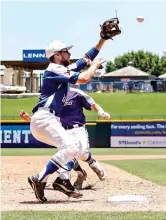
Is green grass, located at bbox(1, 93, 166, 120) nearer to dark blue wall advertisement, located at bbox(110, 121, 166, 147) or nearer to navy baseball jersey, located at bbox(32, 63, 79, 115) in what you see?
dark blue wall advertisement, located at bbox(110, 121, 166, 147)

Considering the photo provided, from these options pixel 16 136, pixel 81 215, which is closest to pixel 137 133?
pixel 16 136

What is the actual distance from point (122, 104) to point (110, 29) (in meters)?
43.4

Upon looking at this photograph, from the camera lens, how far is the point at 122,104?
51719 mm

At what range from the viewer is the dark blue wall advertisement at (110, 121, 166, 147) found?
2705cm

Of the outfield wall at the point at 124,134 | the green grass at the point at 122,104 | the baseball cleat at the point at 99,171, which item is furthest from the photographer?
the green grass at the point at 122,104

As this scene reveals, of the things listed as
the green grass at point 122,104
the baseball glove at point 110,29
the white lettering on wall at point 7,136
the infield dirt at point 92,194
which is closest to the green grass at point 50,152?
the white lettering on wall at point 7,136

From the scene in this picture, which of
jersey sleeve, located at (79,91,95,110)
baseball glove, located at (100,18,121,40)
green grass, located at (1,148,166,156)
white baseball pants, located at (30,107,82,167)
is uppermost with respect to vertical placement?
baseball glove, located at (100,18,121,40)

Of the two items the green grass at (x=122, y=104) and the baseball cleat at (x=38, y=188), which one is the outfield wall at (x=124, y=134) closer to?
the green grass at (x=122, y=104)

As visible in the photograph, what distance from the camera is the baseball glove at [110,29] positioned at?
27.6ft

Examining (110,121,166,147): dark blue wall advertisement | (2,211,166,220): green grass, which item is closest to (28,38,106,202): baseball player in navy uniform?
(2,211,166,220): green grass

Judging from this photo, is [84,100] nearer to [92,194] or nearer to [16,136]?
[92,194]

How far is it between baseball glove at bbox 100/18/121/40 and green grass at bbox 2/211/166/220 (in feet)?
9.46

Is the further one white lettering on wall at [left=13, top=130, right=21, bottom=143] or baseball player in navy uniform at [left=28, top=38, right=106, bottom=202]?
white lettering on wall at [left=13, top=130, right=21, bottom=143]

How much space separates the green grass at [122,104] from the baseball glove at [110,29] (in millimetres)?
37168
